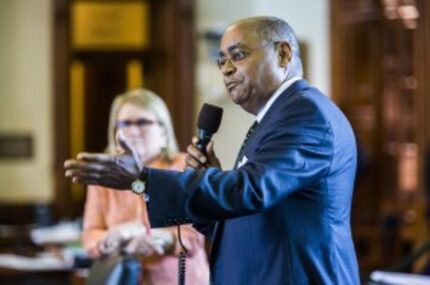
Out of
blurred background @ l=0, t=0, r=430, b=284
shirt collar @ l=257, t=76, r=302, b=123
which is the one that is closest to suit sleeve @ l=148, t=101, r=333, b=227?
shirt collar @ l=257, t=76, r=302, b=123

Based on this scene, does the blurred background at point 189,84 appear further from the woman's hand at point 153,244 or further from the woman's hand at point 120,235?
the woman's hand at point 153,244

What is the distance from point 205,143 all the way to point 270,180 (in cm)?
45

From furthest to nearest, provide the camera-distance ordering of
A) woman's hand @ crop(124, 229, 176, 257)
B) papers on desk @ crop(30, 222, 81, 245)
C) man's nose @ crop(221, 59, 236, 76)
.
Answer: papers on desk @ crop(30, 222, 81, 245) < woman's hand @ crop(124, 229, 176, 257) < man's nose @ crop(221, 59, 236, 76)

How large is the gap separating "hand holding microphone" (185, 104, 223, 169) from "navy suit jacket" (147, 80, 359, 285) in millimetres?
141

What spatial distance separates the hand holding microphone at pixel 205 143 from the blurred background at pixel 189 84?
350 centimetres

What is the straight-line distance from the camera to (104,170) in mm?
2088

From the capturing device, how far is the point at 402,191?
7.99 m

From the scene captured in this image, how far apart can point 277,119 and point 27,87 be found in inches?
292

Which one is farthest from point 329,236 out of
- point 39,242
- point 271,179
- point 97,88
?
point 97,88

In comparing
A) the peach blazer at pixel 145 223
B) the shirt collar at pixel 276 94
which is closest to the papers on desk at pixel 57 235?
the peach blazer at pixel 145 223

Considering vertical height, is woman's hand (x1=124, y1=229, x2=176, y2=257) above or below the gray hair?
below

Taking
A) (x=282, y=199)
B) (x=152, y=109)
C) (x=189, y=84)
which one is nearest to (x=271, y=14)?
(x=189, y=84)

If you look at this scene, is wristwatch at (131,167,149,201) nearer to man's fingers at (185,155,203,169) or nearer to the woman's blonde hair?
man's fingers at (185,155,203,169)

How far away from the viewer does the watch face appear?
6.94ft
